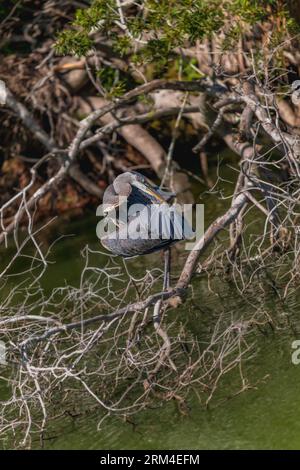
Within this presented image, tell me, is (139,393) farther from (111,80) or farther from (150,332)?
(111,80)

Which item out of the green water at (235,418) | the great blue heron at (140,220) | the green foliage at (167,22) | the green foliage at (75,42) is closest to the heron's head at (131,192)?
the great blue heron at (140,220)

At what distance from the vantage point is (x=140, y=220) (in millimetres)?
7660

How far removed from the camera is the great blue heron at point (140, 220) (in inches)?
298

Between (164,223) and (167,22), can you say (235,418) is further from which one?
(167,22)

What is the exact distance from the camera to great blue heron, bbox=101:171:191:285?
7566 mm

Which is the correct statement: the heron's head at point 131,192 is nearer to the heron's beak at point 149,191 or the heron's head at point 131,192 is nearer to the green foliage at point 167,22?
the heron's beak at point 149,191

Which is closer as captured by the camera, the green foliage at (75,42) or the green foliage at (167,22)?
the green foliage at (167,22)

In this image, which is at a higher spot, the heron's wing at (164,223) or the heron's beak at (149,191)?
the heron's beak at (149,191)

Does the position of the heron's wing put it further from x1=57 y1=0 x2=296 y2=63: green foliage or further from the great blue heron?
x1=57 y1=0 x2=296 y2=63: green foliage

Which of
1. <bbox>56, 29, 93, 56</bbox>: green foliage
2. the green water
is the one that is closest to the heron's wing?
the green water

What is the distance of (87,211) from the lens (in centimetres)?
1462

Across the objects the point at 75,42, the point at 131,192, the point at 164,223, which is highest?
the point at 75,42

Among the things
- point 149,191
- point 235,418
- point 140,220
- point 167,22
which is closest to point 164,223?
point 140,220

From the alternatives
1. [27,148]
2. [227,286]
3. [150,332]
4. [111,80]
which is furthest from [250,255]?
[27,148]
